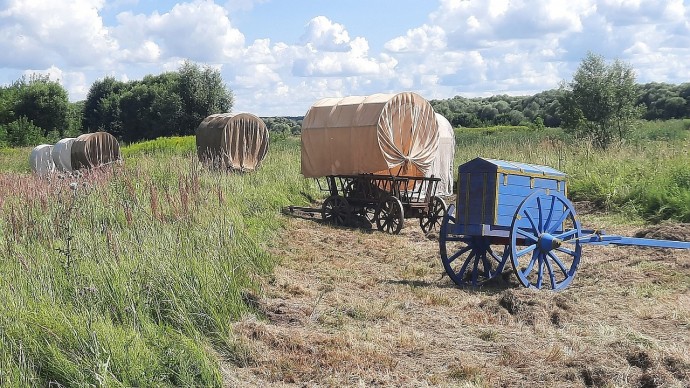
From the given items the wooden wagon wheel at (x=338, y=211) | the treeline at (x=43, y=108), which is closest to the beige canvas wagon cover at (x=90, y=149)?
the wooden wagon wheel at (x=338, y=211)

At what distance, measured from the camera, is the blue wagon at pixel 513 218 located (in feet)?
31.5

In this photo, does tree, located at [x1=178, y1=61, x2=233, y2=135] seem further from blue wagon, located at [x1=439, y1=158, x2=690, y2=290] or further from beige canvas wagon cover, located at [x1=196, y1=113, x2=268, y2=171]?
blue wagon, located at [x1=439, y1=158, x2=690, y2=290]

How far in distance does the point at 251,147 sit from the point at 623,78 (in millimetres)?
13379

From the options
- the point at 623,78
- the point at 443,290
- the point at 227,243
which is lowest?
the point at 443,290

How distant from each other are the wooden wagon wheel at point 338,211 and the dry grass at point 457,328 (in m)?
4.46

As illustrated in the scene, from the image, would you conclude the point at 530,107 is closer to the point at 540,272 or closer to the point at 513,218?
the point at 540,272

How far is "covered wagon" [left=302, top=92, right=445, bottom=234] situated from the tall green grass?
214 inches

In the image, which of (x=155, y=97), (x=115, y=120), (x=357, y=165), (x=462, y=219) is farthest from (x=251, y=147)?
(x=115, y=120)

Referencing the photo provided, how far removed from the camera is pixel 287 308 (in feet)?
26.9

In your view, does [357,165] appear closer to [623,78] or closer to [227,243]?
[227,243]

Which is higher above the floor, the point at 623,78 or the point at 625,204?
the point at 623,78

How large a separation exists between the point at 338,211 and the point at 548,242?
726cm

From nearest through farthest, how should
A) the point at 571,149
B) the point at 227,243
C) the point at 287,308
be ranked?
the point at 287,308, the point at 227,243, the point at 571,149

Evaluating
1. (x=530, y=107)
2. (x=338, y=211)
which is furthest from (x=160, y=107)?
(x=338, y=211)
